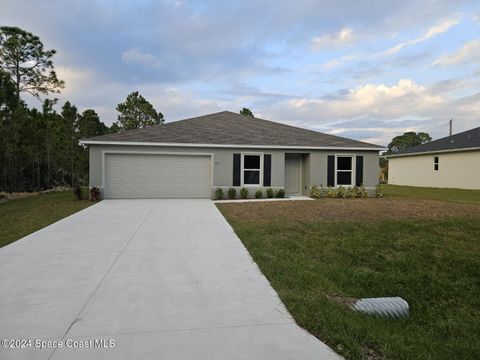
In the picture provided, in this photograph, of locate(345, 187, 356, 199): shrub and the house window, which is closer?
the house window

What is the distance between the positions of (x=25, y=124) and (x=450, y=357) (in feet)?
66.0

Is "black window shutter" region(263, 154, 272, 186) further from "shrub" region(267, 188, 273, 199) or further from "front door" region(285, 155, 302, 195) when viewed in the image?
"front door" region(285, 155, 302, 195)

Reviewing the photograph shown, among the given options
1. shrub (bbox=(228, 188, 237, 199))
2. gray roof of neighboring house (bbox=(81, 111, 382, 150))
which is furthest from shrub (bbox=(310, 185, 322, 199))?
shrub (bbox=(228, 188, 237, 199))

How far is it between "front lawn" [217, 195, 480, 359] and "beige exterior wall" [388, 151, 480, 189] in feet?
49.2

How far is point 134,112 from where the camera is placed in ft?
102

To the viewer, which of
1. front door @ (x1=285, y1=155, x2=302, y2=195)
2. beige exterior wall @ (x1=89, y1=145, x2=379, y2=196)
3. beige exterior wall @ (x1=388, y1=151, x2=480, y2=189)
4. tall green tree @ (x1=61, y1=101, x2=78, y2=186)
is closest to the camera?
beige exterior wall @ (x1=89, y1=145, x2=379, y2=196)

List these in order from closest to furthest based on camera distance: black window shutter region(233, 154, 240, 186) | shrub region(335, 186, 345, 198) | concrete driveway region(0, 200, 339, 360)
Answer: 1. concrete driveway region(0, 200, 339, 360)
2. black window shutter region(233, 154, 240, 186)
3. shrub region(335, 186, 345, 198)

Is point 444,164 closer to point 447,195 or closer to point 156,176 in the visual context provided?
point 447,195

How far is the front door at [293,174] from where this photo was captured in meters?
16.6

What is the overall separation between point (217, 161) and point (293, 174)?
170 inches

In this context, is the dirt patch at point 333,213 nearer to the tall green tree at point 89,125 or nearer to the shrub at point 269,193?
the shrub at point 269,193

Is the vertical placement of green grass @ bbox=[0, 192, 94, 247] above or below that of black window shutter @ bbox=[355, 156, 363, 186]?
below

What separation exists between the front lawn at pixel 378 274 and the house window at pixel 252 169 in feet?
20.7

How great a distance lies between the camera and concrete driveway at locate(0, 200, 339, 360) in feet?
8.75
